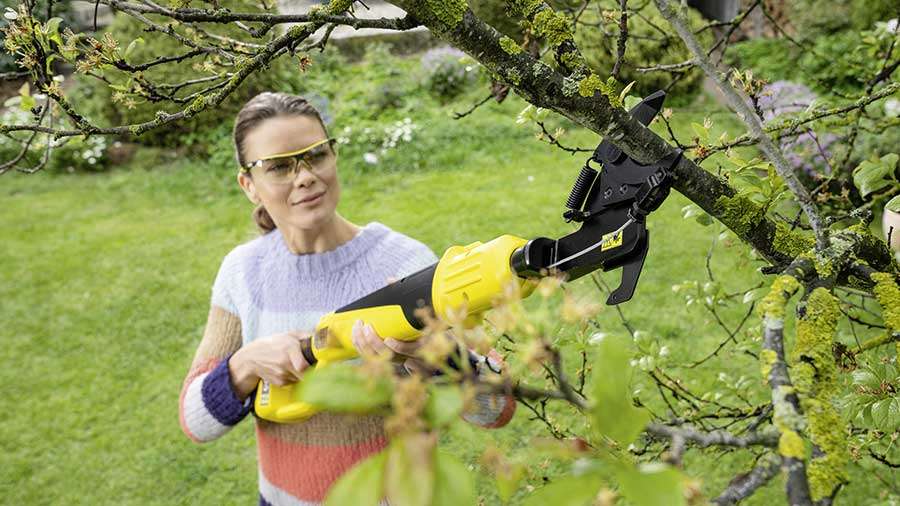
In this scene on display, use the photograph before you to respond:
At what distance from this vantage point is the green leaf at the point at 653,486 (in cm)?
43

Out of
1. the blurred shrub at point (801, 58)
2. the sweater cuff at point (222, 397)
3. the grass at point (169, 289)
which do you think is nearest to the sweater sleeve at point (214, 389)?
the sweater cuff at point (222, 397)

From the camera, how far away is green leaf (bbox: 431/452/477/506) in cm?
42

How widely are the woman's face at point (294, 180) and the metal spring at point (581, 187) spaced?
1.25 meters

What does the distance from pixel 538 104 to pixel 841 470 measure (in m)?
0.60

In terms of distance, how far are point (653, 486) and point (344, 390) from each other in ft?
0.64

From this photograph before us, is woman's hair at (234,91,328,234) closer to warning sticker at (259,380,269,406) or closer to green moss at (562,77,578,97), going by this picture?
warning sticker at (259,380,269,406)

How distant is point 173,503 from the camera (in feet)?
14.0

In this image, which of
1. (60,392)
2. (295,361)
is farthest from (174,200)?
(295,361)

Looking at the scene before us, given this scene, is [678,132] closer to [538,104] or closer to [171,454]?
[171,454]

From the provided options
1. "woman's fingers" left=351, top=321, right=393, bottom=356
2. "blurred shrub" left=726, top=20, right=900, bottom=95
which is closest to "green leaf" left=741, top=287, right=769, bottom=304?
"woman's fingers" left=351, top=321, right=393, bottom=356

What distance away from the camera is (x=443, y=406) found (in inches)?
17.3

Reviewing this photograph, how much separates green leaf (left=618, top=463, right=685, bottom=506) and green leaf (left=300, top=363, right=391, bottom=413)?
0.15m

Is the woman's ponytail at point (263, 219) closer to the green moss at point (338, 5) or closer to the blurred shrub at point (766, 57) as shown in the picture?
the green moss at point (338, 5)

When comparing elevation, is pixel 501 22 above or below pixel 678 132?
above
